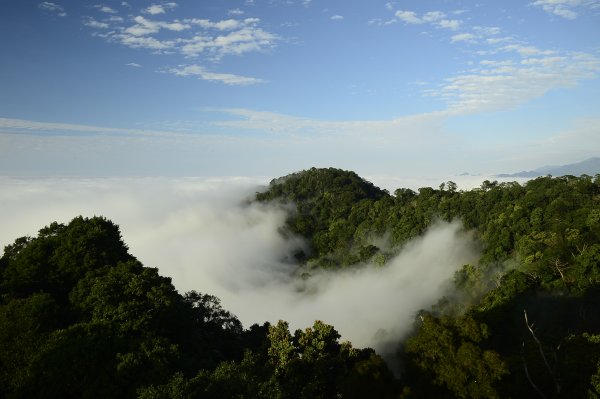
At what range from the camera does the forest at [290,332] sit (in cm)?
1908

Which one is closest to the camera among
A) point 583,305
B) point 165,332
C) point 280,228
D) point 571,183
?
point 165,332

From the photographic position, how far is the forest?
19.1 m

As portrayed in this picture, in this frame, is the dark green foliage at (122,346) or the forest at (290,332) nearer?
the forest at (290,332)

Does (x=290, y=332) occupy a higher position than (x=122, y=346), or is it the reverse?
(x=122, y=346)

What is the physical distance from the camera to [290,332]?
1140 inches

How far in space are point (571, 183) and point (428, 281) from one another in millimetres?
27805

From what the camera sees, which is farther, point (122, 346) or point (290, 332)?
point (290, 332)

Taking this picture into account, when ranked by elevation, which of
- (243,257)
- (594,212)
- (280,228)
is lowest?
(243,257)

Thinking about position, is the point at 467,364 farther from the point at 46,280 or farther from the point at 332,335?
the point at 46,280

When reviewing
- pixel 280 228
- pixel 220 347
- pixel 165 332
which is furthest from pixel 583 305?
pixel 280 228

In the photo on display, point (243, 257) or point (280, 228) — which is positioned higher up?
point (280, 228)

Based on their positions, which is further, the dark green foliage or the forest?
the dark green foliage

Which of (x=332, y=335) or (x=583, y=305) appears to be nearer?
(x=332, y=335)

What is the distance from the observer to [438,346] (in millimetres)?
19078
